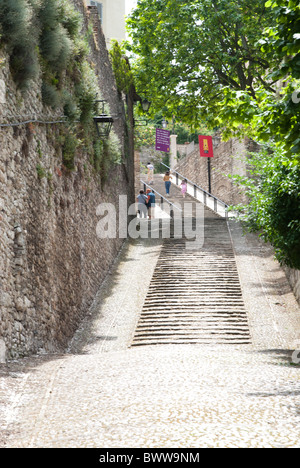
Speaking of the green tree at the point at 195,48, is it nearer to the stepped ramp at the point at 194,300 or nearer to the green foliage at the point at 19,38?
the stepped ramp at the point at 194,300

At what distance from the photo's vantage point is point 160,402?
17.0 feet

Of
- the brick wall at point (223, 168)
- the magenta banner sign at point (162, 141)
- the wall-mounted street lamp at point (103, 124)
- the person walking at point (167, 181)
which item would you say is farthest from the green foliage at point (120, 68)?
the magenta banner sign at point (162, 141)

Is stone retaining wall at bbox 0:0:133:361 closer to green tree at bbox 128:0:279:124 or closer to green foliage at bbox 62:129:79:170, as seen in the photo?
green foliage at bbox 62:129:79:170

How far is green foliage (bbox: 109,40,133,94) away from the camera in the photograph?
19406mm

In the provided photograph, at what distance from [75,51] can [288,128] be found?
636 centimetres

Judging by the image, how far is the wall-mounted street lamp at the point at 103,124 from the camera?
13328mm

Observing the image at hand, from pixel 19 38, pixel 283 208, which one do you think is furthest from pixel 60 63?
pixel 283 208

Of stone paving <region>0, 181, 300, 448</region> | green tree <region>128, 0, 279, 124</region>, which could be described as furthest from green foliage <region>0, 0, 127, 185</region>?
green tree <region>128, 0, 279, 124</region>

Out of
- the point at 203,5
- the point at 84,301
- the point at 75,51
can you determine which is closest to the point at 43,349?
the point at 84,301

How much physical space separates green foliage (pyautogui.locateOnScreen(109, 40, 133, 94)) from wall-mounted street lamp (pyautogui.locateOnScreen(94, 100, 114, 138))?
203 inches

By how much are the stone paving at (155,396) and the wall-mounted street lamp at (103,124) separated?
5.01 m

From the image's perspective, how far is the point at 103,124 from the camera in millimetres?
14961

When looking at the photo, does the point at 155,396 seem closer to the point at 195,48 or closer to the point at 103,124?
the point at 103,124
